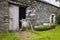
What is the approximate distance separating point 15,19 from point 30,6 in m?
2.93

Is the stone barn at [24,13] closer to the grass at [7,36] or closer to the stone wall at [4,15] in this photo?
the stone wall at [4,15]

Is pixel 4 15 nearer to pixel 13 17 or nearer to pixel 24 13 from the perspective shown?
pixel 13 17

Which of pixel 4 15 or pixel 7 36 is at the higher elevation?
pixel 4 15

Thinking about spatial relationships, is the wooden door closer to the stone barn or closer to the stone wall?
the stone barn

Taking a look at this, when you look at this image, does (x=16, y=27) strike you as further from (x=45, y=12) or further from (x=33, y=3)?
(x=45, y=12)

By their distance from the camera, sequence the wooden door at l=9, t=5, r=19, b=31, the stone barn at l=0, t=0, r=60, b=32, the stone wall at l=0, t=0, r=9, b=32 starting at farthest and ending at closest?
1. the wooden door at l=9, t=5, r=19, b=31
2. the stone barn at l=0, t=0, r=60, b=32
3. the stone wall at l=0, t=0, r=9, b=32

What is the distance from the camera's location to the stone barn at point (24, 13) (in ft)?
48.4

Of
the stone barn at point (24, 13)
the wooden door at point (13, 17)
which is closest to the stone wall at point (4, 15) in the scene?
the stone barn at point (24, 13)

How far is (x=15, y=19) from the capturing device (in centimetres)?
1589

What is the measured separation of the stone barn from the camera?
48.4 feet

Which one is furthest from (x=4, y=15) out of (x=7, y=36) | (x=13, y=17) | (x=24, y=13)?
(x=24, y=13)

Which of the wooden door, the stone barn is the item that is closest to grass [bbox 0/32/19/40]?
the stone barn

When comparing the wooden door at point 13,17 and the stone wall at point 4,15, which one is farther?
the wooden door at point 13,17

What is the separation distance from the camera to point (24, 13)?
18.6 m
